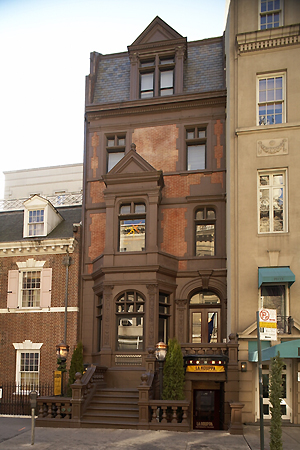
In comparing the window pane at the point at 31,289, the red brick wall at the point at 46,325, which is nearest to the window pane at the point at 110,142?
the red brick wall at the point at 46,325

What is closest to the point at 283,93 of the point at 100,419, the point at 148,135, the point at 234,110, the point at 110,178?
the point at 234,110

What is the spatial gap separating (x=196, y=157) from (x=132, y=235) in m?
4.58

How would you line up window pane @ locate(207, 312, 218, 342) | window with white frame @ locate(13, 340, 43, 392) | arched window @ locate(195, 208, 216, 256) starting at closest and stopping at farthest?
window pane @ locate(207, 312, 218, 342) < arched window @ locate(195, 208, 216, 256) < window with white frame @ locate(13, 340, 43, 392)

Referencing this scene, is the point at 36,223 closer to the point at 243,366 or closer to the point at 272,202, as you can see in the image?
the point at 272,202

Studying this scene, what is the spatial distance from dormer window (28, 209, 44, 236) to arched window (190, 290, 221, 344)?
8091 millimetres

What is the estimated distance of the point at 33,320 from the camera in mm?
22516

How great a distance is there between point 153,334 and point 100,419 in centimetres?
422

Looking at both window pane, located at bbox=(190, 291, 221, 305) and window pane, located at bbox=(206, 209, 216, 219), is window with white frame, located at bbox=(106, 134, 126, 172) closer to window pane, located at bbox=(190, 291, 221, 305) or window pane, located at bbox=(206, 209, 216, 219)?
window pane, located at bbox=(206, 209, 216, 219)

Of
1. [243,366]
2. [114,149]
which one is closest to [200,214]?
[114,149]

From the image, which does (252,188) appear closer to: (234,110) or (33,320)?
(234,110)

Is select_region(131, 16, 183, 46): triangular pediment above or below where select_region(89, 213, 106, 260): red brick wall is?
above

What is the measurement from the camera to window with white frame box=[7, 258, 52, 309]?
75.0 ft

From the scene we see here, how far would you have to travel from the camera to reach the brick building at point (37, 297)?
72.3 ft

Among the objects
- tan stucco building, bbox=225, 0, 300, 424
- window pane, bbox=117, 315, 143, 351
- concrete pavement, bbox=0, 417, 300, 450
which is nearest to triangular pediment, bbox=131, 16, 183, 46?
tan stucco building, bbox=225, 0, 300, 424
